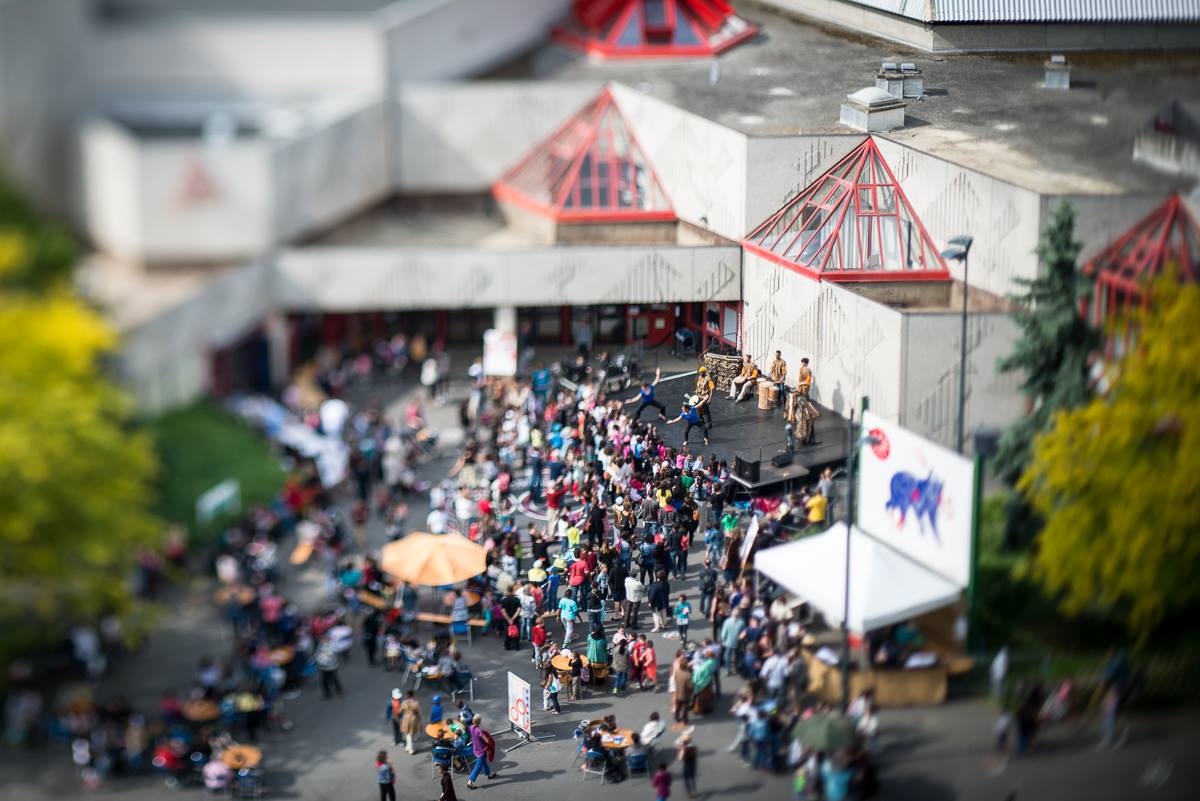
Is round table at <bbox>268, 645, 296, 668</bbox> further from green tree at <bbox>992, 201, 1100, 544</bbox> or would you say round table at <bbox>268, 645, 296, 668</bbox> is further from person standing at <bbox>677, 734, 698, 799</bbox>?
green tree at <bbox>992, 201, 1100, 544</bbox>

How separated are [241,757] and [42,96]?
95.3 feet

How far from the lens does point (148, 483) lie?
38.6 metres

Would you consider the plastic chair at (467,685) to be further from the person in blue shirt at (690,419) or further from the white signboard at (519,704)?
the person in blue shirt at (690,419)

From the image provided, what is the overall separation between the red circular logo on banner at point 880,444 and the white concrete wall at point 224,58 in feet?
142

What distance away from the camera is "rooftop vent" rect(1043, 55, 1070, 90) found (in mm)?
10570

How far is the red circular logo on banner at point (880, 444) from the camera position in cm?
1015

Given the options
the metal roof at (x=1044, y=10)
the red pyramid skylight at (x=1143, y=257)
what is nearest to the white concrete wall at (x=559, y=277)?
the metal roof at (x=1044, y=10)

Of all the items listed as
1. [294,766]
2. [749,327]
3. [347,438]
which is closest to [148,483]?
[294,766]

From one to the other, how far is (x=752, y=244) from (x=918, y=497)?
210cm

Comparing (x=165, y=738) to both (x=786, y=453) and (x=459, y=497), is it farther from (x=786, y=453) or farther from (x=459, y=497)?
(x=786, y=453)

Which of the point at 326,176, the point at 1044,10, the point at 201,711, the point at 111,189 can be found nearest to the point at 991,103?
the point at 1044,10

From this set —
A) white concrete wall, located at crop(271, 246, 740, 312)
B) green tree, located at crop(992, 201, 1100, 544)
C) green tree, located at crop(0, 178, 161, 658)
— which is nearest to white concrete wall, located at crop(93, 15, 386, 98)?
green tree, located at crop(0, 178, 161, 658)

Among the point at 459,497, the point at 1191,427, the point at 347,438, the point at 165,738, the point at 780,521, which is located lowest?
the point at 165,738

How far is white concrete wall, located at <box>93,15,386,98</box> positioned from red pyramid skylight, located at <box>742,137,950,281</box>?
138 feet
